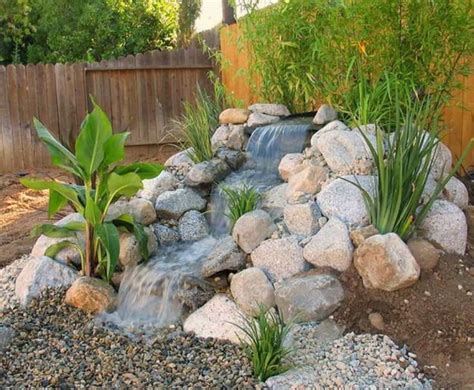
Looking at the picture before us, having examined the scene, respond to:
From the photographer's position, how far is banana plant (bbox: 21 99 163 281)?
12.7 feet

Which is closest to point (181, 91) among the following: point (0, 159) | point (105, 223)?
point (0, 159)

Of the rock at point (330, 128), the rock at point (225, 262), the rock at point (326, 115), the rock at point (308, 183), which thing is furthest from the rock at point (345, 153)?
the rock at point (225, 262)

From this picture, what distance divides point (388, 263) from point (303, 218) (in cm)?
75

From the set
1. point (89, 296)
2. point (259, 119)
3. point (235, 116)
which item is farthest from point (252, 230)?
point (235, 116)

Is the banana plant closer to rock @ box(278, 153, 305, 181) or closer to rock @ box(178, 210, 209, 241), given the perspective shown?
rock @ box(178, 210, 209, 241)

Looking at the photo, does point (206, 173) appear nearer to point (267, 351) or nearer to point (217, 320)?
point (217, 320)

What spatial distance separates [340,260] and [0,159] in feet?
22.2

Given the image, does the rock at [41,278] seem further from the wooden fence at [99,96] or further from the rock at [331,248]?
the wooden fence at [99,96]

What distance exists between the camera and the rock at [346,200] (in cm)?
363

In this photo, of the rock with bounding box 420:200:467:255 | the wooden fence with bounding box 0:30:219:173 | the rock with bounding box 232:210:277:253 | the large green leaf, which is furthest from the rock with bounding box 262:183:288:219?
the wooden fence with bounding box 0:30:219:173

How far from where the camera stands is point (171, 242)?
4531 millimetres

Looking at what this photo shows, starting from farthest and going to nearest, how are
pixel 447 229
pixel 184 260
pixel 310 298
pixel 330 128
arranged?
pixel 330 128 < pixel 184 260 < pixel 447 229 < pixel 310 298

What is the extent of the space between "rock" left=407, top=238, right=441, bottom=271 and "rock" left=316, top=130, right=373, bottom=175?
0.73 metres

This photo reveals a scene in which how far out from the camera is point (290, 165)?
456cm
